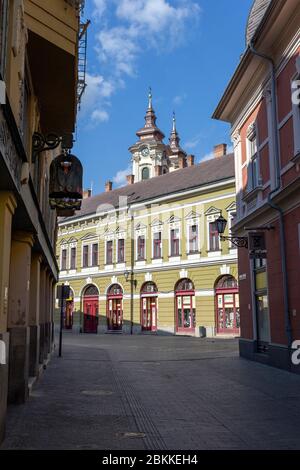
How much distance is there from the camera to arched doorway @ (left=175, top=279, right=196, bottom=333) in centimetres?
3447

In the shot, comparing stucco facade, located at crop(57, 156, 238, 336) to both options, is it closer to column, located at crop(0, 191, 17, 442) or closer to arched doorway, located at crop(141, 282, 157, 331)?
arched doorway, located at crop(141, 282, 157, 331)

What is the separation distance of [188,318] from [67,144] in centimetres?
2341

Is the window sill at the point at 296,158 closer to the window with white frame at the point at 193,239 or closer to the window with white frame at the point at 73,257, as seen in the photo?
the window with white frame at the point at 193,239

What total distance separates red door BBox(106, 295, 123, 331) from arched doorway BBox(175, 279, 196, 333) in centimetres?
577

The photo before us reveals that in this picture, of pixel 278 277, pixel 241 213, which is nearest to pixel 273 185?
pixel 278 277

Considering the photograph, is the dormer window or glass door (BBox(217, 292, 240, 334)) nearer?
the dormer window

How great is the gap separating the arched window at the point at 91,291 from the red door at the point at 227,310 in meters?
12.6

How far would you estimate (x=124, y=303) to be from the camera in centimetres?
3906

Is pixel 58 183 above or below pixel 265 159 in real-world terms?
below

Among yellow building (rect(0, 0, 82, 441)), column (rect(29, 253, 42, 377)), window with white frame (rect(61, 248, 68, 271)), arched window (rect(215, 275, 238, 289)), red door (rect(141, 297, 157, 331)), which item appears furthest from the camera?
window with white frame (rect(61, 248, 68, 271))

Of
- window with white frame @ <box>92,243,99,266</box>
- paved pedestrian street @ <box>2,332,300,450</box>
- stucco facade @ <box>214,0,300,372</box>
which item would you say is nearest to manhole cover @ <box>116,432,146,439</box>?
paved pedestrian street @ <box>2,332,300,450</box>

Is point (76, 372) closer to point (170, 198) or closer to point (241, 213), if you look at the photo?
point (241, 213)

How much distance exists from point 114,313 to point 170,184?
10868mm

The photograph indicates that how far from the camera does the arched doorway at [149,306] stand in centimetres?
3728
